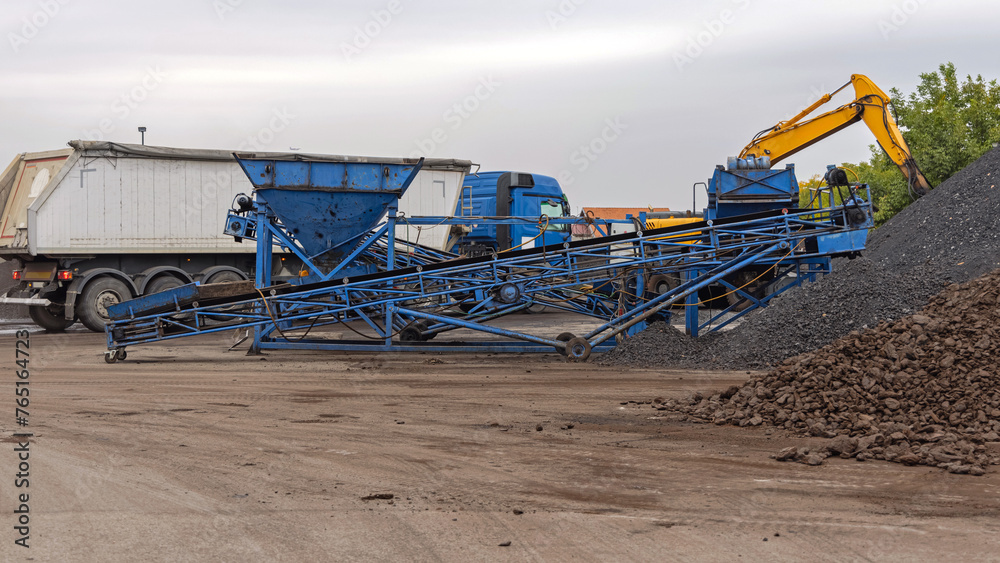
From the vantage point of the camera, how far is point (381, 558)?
4480 mm

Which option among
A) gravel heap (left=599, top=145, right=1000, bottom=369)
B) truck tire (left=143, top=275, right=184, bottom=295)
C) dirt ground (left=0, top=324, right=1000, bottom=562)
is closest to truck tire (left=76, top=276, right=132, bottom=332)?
truck tire (left=143, top=275, right=184, bottom=295)

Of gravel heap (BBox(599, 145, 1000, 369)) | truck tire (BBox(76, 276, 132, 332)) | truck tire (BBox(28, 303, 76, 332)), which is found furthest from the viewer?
truck tire (BBox(28, 303, 76, 332))

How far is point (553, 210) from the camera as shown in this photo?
73.6ft

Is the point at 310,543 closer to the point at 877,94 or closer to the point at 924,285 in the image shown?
the point at 924,285

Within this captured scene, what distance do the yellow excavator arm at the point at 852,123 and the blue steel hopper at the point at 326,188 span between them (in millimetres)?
7794

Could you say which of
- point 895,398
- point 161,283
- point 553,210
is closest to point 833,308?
point 895,398

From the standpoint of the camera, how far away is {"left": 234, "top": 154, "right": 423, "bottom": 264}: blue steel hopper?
13180 mm

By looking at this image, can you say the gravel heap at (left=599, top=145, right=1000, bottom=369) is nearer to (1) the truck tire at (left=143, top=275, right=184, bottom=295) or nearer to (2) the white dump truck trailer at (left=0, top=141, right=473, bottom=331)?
(2) the white dump truck trailer at (left=0, top=141, right=473, bottom=331)

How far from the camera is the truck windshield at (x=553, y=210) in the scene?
22109mm

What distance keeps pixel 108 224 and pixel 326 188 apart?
22.3 feet

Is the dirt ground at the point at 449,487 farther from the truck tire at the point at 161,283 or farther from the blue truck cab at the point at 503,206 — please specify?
the blue truck cab at the point at 503,206

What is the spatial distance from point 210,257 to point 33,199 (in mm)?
3653

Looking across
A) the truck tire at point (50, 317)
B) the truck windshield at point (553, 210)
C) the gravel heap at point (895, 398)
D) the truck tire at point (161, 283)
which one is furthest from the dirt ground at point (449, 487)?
the truck windshield at point (553, 210)

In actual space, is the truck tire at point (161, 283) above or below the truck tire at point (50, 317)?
above
